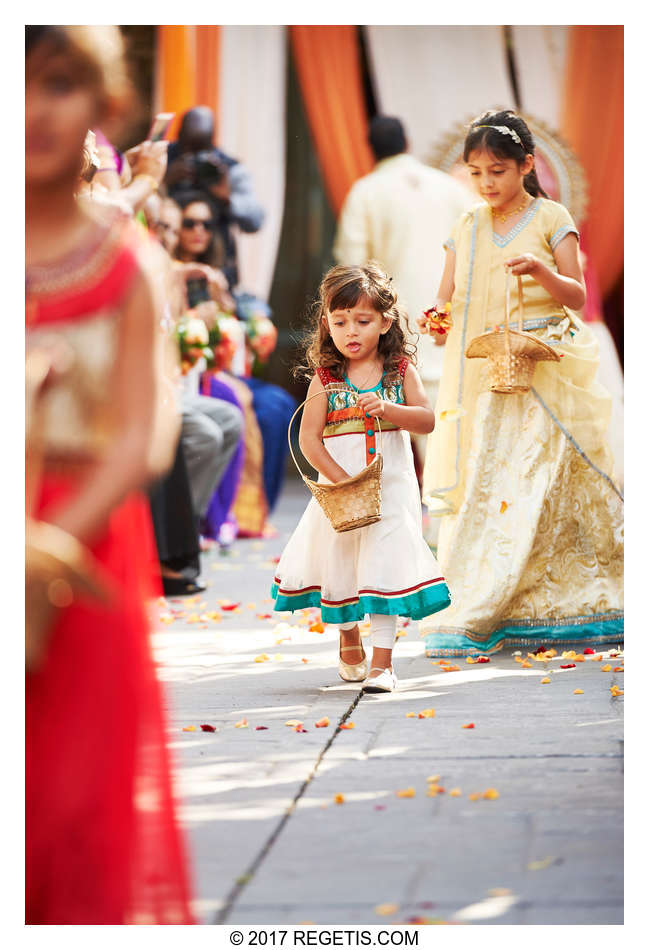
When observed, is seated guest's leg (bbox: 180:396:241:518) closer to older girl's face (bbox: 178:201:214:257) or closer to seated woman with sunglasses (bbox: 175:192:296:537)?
seated woman with sunglasses (bbox: 175:192:296:537)

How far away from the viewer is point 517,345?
181 inches

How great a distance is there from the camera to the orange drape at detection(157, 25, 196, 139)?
9.34 metres

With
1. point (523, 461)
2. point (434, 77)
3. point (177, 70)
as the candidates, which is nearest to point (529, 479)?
point (523, 461)

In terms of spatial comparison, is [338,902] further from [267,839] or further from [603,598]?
[603,598]

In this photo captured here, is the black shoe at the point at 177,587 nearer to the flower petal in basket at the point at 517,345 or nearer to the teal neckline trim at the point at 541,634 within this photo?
the teal neckline trim at the point at 541,634

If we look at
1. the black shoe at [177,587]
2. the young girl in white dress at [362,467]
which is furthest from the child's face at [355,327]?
the black shoe at [177,587]

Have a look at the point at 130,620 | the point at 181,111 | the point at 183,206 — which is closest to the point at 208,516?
the point at 183,206

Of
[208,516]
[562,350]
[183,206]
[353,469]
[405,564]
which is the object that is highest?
[183,206]

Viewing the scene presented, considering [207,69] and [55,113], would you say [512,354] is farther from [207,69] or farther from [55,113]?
[207,69]

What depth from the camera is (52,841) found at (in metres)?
1.84

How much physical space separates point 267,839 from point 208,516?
525 centimetres

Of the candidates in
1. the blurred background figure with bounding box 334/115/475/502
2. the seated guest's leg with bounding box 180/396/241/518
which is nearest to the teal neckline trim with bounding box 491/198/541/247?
the seated guest's leg with bounding box 180/396/241/518

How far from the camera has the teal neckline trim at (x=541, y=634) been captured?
4.66 meters

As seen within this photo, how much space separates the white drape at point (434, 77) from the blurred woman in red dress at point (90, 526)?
7495 mm
